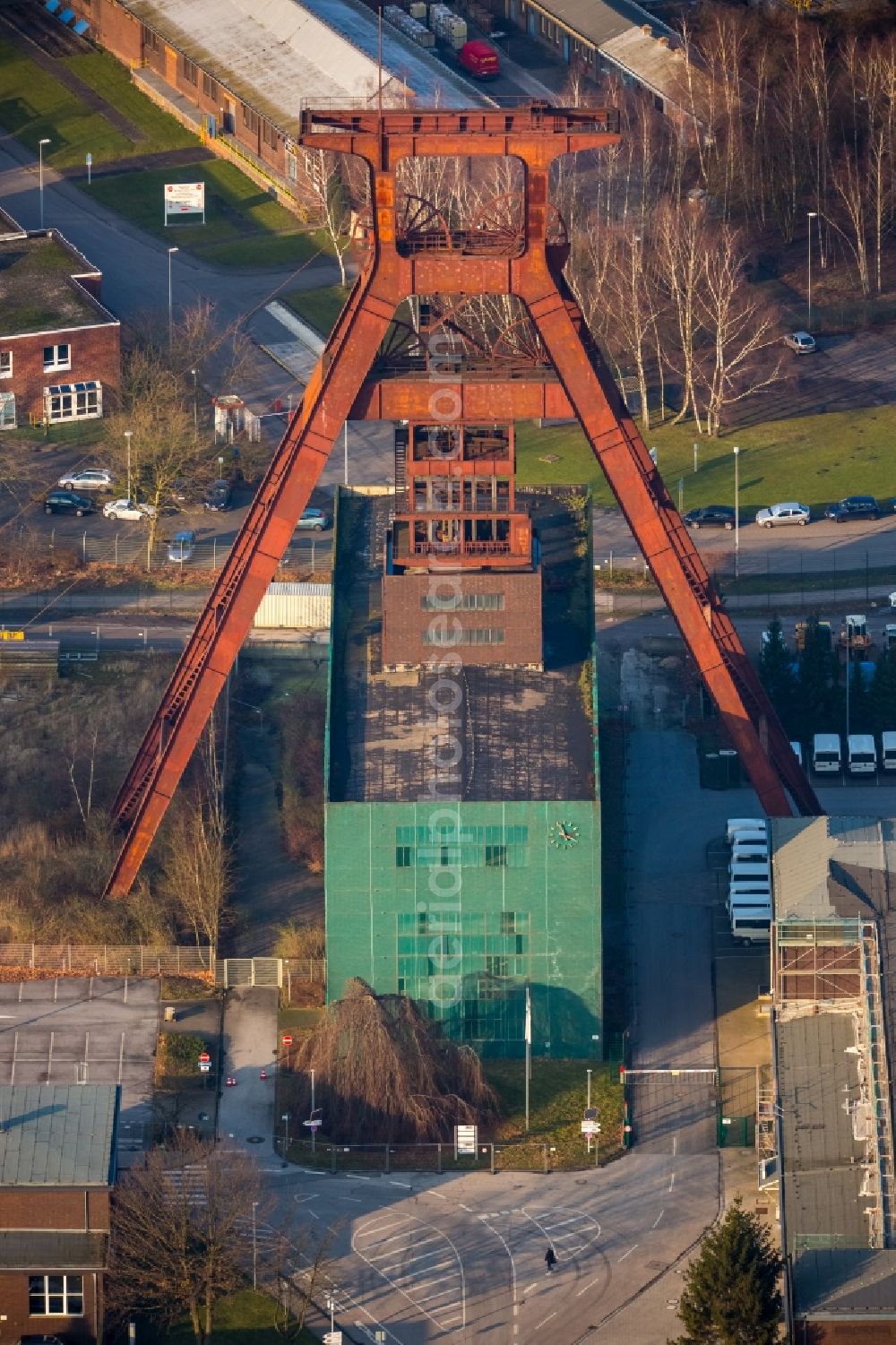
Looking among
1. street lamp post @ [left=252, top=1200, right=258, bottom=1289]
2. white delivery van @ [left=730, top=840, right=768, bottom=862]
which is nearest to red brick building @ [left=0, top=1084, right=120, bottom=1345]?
street lamp post @ [left=252, top=1200, right=258, bottom=1289]

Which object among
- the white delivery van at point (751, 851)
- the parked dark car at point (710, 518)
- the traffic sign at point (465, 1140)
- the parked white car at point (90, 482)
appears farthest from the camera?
the parked white car at point (90, 482)

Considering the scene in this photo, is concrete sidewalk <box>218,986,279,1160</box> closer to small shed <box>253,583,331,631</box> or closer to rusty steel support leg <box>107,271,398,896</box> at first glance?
rusty steel support leg <box>107,271,398,896</box>

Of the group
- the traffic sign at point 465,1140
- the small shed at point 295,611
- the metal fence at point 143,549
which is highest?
the metal fence at point 143,549

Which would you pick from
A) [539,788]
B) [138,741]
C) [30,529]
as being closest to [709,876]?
Answer: [539,788]

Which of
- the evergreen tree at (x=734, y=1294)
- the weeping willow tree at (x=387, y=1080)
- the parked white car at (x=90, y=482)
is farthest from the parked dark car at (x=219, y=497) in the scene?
the evergreen tree at (x=734, y=1294)

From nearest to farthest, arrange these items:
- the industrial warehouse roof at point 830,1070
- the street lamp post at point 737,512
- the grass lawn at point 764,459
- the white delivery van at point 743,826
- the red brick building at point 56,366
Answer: the industrial warehouse roof at point 830,1070 → the white delivery van at point 743,826 → the street lamp post at point 737,512 → the grass lawn at point 764,459 → the red brick building at point 56,366

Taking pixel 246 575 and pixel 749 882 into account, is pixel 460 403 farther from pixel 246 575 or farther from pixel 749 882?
pixel 749 882

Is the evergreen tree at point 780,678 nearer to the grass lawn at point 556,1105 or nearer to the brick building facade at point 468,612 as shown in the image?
the brick building facade at point 468,612

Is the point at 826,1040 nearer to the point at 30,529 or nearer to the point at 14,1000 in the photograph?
the point at 14,1000
